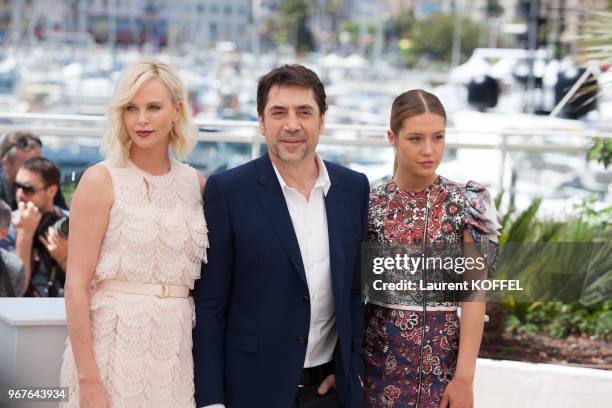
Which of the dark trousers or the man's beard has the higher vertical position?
the man's beard

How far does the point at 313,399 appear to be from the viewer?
9.93 feet

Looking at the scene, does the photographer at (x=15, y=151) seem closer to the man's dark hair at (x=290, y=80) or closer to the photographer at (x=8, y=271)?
the photographer at (x=8, y=271)

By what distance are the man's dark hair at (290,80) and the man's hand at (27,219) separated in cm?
373

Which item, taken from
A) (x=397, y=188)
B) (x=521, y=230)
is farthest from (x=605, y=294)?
(x=397, y=188)

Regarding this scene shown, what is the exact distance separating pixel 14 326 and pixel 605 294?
4004mm

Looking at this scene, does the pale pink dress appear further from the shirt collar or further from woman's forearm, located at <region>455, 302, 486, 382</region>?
woman's forearm, located at <region>455, 302, 486, 382</region>

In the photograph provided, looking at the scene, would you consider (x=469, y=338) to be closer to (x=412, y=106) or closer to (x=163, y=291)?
(x=412, y=106)

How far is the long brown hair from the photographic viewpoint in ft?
10.2

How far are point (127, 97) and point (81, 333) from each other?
74 centimetres

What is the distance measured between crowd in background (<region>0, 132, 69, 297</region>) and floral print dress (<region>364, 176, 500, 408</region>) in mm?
3661

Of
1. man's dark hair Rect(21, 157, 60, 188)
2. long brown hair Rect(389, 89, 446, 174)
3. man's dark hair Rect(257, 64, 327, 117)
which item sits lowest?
man's dark hair Rect(21, 157, 60, 188)

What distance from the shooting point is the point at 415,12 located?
360 ft

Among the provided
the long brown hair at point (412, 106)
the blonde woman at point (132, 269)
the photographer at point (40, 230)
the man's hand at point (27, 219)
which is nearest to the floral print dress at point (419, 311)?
the long brown hair at point (412, 106)

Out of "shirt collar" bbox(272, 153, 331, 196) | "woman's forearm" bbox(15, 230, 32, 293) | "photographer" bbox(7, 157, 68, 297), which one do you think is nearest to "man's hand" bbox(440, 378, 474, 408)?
"shirt collar" bbox(272, 153, 331, 196)
